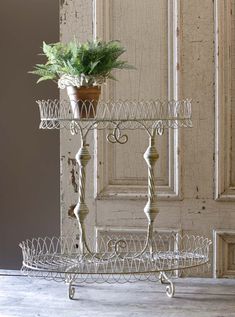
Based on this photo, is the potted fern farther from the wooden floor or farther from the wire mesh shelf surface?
the wooden floor

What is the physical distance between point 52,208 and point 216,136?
145 centimetres

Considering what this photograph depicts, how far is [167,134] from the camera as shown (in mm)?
2449

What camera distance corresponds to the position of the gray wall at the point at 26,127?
3.53 meters

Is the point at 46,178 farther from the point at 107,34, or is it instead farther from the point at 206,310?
the point at 206,310

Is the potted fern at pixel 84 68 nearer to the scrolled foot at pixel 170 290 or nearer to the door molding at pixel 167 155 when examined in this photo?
the door molding at pixel 167 155

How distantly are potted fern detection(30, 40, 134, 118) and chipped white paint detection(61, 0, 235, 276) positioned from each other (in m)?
0.44

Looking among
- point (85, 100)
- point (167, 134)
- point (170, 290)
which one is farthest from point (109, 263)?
point (167, 134)

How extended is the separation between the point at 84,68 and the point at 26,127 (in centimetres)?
164

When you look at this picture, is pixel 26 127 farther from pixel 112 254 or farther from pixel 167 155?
pixel 112 254

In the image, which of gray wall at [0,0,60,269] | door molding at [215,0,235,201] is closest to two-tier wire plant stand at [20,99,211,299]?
door molding at [215,0,235,201]

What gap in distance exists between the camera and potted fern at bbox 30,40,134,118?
198 centimetres

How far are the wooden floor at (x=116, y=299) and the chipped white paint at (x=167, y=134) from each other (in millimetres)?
315

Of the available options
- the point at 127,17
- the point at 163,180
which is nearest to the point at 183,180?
the point at 163,180

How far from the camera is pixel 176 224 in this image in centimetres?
243
